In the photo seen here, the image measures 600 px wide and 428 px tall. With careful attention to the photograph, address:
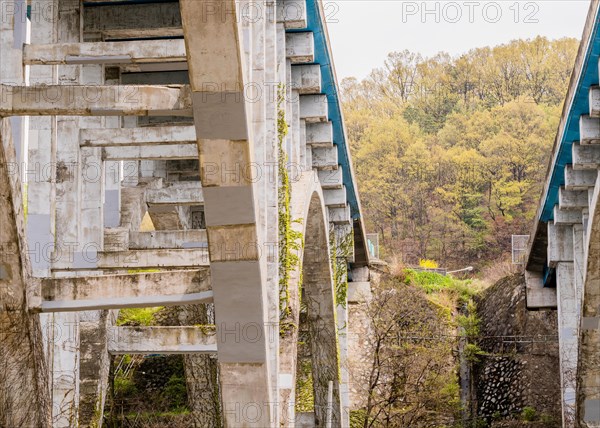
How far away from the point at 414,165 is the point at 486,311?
1748 centimetres

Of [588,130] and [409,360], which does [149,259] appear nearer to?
[588,130]

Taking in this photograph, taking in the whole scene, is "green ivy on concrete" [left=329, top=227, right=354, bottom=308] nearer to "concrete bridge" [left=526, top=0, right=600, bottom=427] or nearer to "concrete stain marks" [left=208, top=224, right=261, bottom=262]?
"concrete bridge" [left=526, top=0, right=600, bottom=427]

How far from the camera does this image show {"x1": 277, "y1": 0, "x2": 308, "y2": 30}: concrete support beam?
1512cm

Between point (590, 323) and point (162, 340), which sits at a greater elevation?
point (162, 340)

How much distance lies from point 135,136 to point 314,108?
17.6 feet

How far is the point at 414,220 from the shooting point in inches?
1891

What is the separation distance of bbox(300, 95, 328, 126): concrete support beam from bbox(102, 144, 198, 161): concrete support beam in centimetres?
314

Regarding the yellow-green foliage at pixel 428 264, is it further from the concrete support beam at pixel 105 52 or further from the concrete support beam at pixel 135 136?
the concrete support beam at pixel 105 52

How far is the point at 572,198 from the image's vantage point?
68.5 ft

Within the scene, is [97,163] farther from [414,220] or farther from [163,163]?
[414,220]

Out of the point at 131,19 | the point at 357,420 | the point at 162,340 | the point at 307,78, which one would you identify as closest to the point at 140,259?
the point at 162,340

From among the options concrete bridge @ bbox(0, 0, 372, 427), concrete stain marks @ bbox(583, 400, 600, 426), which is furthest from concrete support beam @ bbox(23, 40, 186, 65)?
concrete stain marks @ bbox(583, 400, 600, 426)

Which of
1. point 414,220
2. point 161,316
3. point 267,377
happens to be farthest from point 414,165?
point 267,377

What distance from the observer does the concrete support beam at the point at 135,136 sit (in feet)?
46.0
